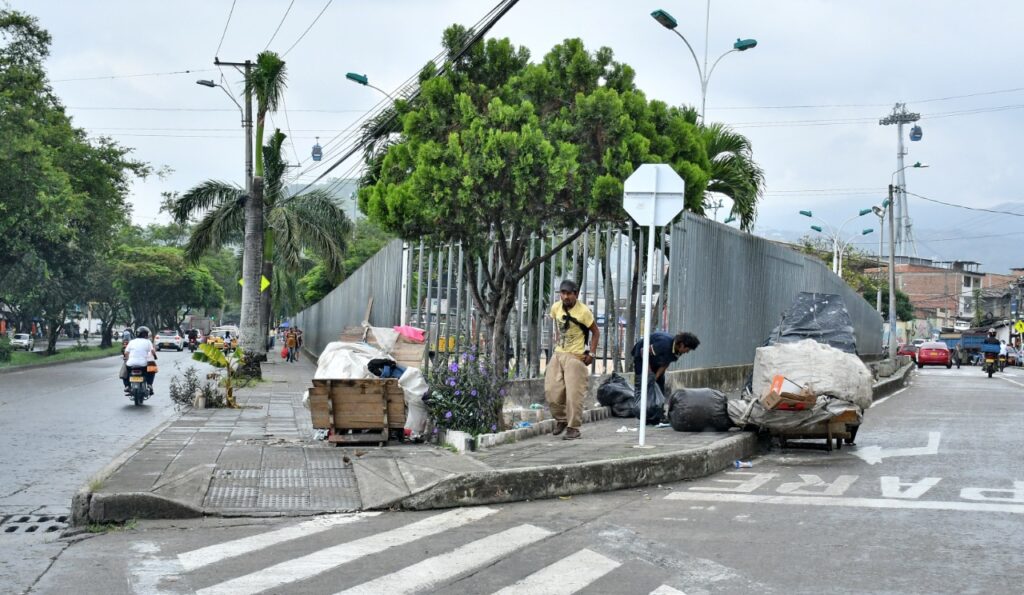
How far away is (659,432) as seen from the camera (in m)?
12.5

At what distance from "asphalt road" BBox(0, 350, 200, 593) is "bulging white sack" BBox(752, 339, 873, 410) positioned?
7.25 m

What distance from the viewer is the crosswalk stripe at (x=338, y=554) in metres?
5.62

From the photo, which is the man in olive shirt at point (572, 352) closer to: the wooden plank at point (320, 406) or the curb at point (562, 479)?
the curb at point (562, 479)

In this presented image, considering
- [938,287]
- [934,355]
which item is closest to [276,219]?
[934,355]

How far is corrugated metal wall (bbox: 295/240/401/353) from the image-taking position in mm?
22109

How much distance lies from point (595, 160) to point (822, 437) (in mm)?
5510

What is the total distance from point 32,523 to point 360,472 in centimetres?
261

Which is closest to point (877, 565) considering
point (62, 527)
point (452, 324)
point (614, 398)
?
point (62, 527)

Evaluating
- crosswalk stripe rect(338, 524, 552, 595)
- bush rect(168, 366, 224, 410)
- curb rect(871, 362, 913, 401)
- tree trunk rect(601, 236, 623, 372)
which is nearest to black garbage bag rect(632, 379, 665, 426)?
tree trunk rect(601, 236, 623, 372)

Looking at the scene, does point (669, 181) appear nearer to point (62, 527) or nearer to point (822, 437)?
point (822, 437)

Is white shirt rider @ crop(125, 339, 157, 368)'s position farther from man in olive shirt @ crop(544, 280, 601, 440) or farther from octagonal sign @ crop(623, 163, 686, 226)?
octagonal sign @ crop(623, 163, 686, 226)

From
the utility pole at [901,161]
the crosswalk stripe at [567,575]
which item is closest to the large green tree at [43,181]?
the crosswalk stripe at [567,575]

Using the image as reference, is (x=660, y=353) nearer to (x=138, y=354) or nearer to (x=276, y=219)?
(x=138, y=354)

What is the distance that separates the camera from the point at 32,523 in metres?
7.58
